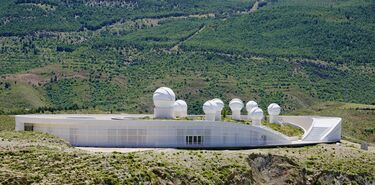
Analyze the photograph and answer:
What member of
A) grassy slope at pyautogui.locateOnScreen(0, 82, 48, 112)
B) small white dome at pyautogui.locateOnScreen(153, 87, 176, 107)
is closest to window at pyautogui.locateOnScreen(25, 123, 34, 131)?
small white dome at pyautogui.locateOnScreen(153, 87, 176, 107)

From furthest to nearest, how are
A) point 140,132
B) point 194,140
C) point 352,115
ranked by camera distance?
point 352,115 < point 194,140 < point 140,132

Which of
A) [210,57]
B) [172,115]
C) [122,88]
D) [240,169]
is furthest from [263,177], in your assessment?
[210,57]

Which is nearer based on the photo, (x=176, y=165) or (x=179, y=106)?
(x=176, y=165)

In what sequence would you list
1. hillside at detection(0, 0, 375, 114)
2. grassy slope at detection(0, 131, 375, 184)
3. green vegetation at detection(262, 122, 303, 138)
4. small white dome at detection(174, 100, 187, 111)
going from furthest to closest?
hillside at detection(0, 0, 375, 114) < green vegetation at detection(262, 122, 303, 138) < small white dome at detection(174, 100, 187, 111) < grassy slope at detection(0, 131, 375, 184)

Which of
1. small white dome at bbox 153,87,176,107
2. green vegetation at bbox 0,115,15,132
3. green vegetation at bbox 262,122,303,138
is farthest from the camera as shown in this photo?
green vegetation at bbox 0,115,15,132

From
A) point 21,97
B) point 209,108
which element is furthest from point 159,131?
point 21,97

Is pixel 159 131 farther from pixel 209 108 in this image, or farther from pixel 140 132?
pixel 209 108

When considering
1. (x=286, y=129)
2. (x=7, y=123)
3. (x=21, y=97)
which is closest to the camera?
(x=286, y=129)

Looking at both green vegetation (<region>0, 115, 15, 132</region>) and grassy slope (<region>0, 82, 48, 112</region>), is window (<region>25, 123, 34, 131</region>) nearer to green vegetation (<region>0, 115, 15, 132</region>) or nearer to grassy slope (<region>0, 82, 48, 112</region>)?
green vegetation (<region>0, 115, 15, 132</region>)

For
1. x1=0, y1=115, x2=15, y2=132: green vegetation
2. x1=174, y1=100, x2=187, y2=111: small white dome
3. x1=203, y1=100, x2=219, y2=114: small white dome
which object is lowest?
x1=0, y1=115, x2=15, y2=132: green vegetation

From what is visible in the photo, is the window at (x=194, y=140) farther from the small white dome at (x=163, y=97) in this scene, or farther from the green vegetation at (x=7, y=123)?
the green vegetation at (x=7, y=123)

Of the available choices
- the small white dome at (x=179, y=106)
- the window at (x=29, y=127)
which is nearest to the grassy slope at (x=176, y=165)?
the window at (x=29, y=127)

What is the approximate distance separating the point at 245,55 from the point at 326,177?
102 metres

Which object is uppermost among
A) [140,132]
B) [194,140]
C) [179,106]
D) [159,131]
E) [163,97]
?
[163,97]
